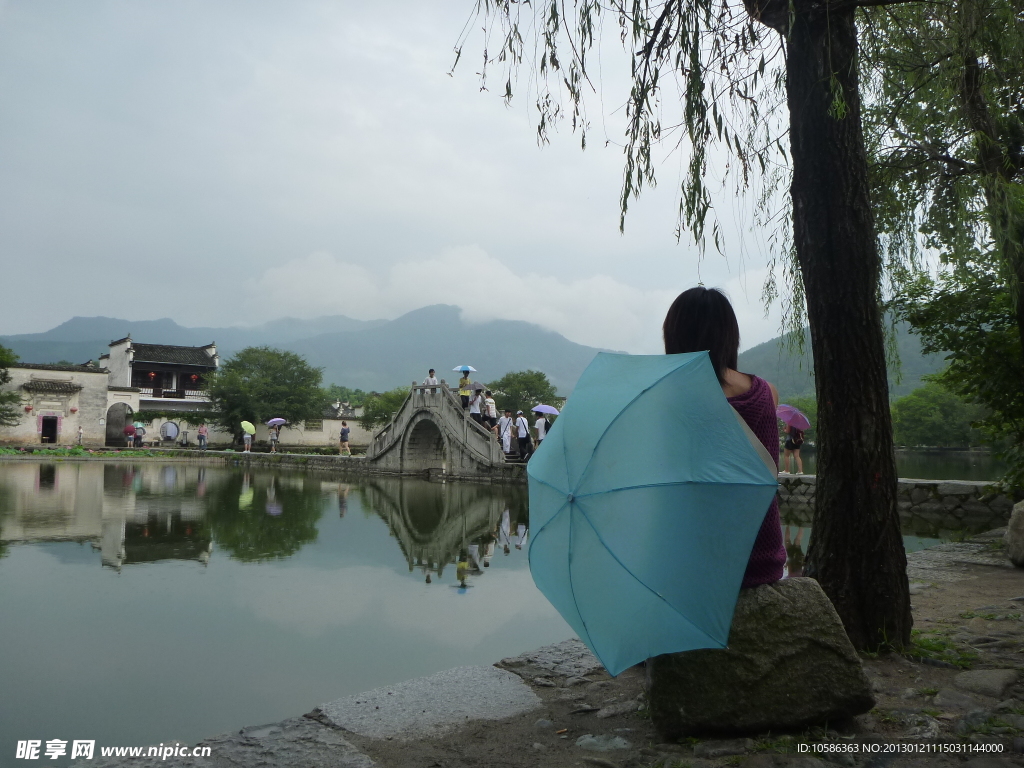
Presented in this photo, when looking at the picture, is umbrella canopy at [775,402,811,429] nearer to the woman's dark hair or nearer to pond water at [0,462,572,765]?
pond water at [0,462,572,765]

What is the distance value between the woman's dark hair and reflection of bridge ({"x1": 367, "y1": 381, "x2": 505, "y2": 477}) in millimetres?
16748

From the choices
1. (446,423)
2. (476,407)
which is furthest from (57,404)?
(476,407)

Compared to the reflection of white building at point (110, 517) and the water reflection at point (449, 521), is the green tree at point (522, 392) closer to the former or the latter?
the water reflection at point (449, 521)

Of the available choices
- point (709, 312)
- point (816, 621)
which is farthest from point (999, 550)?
point (709, 312)

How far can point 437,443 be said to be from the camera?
24.5 m

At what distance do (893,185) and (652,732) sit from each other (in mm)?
6581

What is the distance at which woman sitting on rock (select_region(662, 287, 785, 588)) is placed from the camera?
2.49 m

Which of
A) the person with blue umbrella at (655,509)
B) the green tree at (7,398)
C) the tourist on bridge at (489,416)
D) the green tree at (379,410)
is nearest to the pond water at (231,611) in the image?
the person with blue umbrella at (655,509)

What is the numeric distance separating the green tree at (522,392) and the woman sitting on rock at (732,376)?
5083 centimetres

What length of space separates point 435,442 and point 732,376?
22248 mm

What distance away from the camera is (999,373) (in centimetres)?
722

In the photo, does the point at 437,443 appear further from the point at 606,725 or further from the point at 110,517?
the point at 606,725

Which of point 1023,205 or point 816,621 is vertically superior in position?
point 1023,205

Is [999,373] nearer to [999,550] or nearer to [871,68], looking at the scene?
[999,550]
